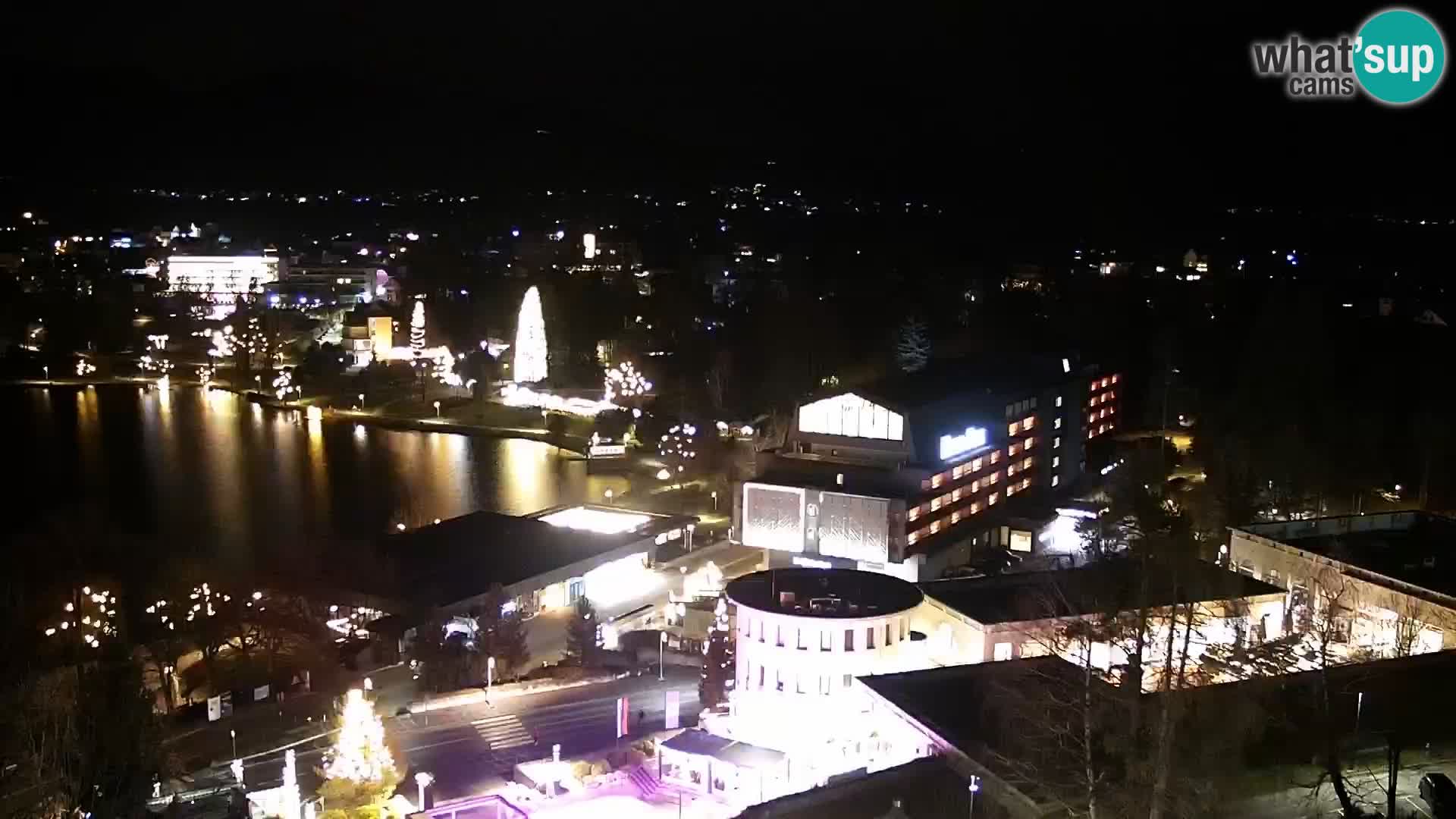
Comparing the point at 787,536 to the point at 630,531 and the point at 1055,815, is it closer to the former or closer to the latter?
the point at 630,531

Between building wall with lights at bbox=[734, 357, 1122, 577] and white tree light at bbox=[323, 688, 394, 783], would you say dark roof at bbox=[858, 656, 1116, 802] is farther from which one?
building wall with lights at bbox=[734, 357, 1122, 577]

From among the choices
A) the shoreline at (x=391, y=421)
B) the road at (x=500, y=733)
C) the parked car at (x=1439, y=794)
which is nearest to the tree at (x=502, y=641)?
the road at (x=500, y=733)

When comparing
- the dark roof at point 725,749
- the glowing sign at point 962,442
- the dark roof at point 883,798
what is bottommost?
the dark roof at point 725,749

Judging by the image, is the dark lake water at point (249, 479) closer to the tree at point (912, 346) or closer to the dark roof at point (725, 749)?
the dark roof at point (725, 749)

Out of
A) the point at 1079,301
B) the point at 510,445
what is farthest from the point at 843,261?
the point at 510,445

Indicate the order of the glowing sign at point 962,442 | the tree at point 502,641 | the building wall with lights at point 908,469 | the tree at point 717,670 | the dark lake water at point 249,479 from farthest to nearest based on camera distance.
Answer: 1. the dark lake water at point 249,479
2. the glowing sign at point 962,442
3. the building wall with lights at point 908,469
4. the tree at point 502,641
5. the tree at point 717,670

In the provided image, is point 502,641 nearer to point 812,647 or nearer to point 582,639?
point 582,639
